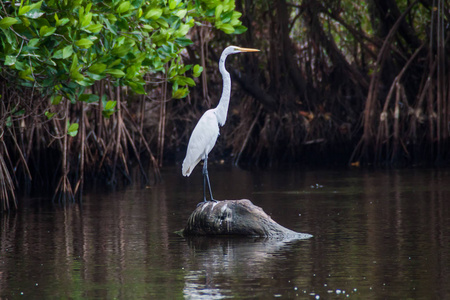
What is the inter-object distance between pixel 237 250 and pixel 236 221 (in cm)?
72

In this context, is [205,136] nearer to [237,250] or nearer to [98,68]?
[98,68]

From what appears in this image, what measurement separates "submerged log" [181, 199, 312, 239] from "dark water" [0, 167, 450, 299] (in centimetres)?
14

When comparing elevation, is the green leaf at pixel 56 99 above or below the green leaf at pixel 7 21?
below

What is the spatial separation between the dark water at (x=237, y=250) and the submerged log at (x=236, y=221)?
0.14m

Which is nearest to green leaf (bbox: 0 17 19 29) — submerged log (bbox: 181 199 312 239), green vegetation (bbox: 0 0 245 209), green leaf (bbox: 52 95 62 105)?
green vegetation (bbox: 0 0 245 209)

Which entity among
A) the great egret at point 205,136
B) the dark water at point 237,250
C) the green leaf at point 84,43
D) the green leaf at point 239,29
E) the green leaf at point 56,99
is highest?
the green leaf at point 239,29

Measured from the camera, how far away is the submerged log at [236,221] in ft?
25.3

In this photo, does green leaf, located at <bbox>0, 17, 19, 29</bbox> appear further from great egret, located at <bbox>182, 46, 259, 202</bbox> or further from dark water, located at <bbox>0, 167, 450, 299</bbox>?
great egret, located at <bbox>182, 46, 259, 202</bbox>

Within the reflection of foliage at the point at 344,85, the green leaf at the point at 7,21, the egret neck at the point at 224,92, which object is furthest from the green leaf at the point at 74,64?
the reflection of foliage at the point at 344,85

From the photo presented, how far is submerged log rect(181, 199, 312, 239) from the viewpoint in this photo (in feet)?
25.3

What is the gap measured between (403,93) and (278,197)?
548 cm

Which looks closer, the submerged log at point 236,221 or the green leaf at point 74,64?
the green leaf at point 74,64

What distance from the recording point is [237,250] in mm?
7098

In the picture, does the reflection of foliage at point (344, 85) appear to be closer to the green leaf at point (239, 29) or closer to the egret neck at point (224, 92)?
the green leaf at point (239, 29)
